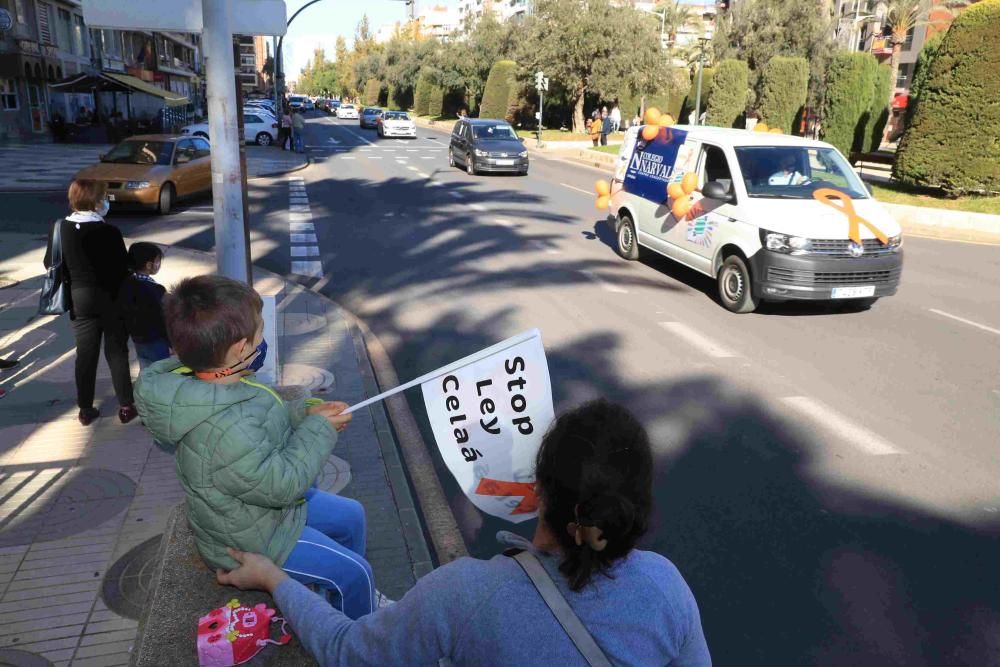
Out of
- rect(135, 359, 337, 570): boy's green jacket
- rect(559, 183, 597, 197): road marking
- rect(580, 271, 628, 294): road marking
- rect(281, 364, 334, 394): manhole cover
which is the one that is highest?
rect(135, 359, 337, 570): boy's green jacket

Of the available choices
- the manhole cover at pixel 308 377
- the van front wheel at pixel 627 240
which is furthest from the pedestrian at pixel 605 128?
the manhole cover at pixel 308 377

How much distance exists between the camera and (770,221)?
9297mm

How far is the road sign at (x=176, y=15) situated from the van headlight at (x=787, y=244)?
615 cm

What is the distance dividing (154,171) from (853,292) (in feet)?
44.8

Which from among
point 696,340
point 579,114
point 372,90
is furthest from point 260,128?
point 372,90

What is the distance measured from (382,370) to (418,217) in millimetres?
9726

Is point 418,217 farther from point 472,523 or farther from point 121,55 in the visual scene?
point 121,55

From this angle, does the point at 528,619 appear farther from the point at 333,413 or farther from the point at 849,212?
the point at 849,212

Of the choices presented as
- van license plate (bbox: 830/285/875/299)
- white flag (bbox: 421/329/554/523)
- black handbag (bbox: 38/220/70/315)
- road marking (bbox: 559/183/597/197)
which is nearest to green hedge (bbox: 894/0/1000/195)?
road marking (bbox: 559/183/597/197)

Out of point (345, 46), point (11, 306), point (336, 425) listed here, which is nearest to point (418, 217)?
point (11, 306)

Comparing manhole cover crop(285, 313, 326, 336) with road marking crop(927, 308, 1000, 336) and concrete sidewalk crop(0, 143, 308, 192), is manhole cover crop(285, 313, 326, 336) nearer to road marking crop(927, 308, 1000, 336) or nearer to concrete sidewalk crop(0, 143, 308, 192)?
road marking crop(927, 308, 1000, 336)

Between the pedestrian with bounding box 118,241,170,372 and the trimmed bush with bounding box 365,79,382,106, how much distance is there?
107 meters

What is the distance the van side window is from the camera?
33.5 feet

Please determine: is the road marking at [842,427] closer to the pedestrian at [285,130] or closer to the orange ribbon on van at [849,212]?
the orange ribbon on van at [849,212]
